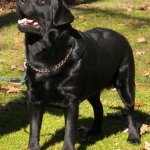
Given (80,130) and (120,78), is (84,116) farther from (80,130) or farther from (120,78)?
(120,78)

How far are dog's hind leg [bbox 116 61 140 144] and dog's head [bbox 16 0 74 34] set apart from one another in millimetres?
1460

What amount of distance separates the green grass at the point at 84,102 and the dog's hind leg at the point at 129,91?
0.13 m

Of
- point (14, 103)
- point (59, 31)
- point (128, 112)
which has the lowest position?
point (14, 103)

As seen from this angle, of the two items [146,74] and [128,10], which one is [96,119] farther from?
[128,10]

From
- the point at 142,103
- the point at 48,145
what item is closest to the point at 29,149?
the point at 48,145

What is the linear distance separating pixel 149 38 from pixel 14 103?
16.8 feet

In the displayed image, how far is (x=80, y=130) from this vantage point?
6547mm

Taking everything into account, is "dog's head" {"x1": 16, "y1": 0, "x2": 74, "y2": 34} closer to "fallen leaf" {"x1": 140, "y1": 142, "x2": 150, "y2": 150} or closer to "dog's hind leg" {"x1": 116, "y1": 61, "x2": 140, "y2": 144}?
"dog's hind leg" {"x1": 116, "y1": 61, "x2": 140, "y2": 144}

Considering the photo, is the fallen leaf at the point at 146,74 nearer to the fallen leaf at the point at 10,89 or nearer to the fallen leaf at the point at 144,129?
the fallen leaf at the point at 10,89

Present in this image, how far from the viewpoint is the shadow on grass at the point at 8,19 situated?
1305cm

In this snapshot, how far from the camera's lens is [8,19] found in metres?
13.3

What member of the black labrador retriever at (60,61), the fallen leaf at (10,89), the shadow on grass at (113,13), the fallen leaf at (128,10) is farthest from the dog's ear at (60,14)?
the fallen leaf at (128,10)

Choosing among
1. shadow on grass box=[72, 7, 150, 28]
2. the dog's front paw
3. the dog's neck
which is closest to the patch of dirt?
shadow on grass box=[72, 7, 150, 28]

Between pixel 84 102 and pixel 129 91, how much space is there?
1541 millimetres
